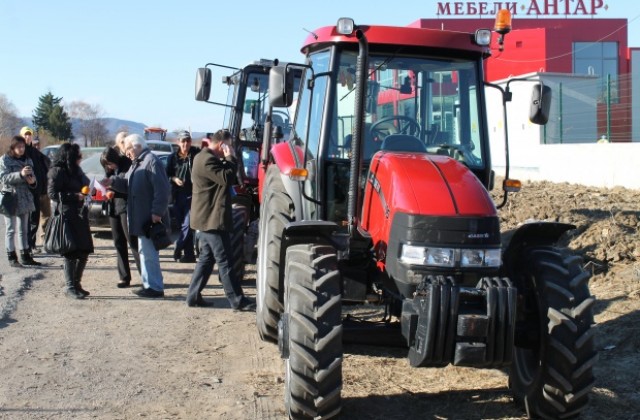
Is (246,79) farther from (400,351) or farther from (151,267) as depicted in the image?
(400,351)

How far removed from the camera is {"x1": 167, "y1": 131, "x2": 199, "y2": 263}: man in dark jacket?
33.8 ft

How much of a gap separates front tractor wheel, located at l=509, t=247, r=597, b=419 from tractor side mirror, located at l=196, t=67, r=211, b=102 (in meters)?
5.56

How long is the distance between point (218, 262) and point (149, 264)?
104 cm

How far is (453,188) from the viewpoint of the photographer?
14.9 ft

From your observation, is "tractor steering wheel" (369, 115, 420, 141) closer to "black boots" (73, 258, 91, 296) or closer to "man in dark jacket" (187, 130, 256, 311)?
"man in dark jacket" (187, 130, 256, 311)

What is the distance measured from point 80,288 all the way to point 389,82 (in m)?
4.45

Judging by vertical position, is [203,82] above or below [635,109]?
below

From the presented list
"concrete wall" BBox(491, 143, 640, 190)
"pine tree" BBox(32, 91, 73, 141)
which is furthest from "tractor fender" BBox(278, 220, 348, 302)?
"pine tree" BBox(32, 91, 73, 141)

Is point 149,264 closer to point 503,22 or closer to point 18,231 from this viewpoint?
point 18,231

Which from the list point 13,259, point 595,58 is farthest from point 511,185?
point 595,58

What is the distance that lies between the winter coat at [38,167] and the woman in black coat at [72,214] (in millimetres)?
2124

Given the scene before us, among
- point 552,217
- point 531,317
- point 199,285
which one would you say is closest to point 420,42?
point 531,317

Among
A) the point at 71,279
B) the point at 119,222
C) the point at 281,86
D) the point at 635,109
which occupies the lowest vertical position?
the point at 71,279

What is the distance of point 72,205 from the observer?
8078 mm
